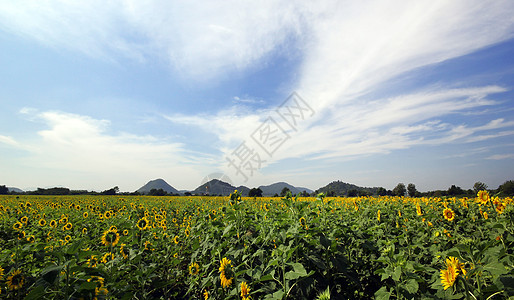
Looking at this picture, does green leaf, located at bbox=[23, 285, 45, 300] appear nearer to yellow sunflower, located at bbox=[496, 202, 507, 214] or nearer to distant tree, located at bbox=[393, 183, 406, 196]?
yellow sunflower, located at bbox=[496, 202, 507, 214]

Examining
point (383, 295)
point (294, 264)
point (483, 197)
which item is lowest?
point (383, 295)

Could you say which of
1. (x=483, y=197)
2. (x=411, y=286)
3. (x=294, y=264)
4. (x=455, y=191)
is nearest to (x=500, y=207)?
(x=483, y=197)

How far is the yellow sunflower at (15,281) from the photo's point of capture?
238cm

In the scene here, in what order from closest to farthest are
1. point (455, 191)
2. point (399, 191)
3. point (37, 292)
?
point (37, 292) < point (455, 191) < point (399, 191)

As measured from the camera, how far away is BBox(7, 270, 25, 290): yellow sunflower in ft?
7.79

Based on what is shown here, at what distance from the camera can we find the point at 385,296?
6.90 feet

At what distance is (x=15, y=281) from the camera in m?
2.43

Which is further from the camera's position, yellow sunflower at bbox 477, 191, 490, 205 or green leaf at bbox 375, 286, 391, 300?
yellow sunflower at bbox 477, 191, 490, 205

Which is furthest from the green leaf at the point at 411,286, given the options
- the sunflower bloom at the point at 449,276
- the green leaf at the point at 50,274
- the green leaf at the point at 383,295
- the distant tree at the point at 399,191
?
the distant tree at the point at 399,191

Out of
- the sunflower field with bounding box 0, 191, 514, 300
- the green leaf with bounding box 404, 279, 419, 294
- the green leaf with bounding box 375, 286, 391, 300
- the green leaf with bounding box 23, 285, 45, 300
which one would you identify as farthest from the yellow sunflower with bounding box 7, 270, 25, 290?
the green leaf with bounding box 404, 279, 419, 294

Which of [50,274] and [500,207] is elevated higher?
[500,207]

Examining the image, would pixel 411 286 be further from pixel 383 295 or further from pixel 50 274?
pixel 50 274

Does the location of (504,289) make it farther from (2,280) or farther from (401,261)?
(2,280)

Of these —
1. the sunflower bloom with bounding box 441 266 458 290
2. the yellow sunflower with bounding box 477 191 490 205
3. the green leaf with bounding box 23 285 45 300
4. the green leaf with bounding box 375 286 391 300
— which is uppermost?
the yellow sunflower with bounding box 477 191 490 205
